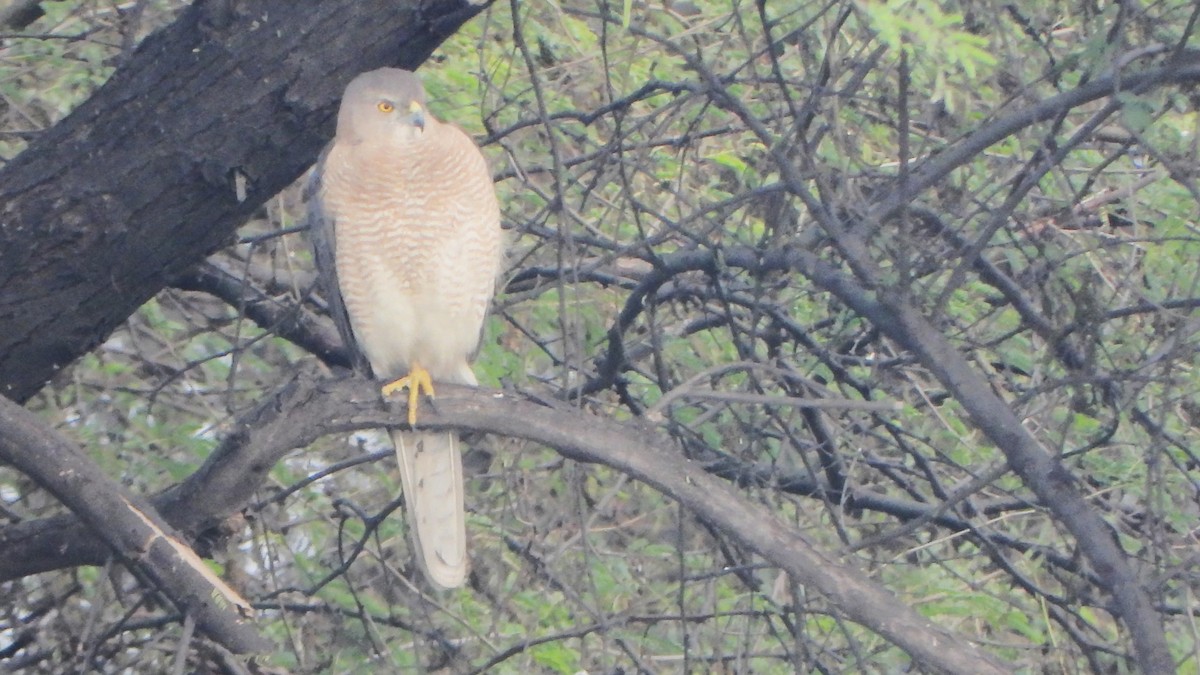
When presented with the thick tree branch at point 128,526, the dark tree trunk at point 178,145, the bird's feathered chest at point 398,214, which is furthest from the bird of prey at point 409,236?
the thick tree branch at point 128,526

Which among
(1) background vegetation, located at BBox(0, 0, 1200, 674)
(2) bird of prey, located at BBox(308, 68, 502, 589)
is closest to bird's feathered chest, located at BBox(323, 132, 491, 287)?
(2) bird of prey, located at BBox(308, 68, 502, 589)

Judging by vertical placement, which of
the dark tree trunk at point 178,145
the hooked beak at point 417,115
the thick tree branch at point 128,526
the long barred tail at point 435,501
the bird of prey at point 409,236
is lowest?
the thick tree branch at point 128,526

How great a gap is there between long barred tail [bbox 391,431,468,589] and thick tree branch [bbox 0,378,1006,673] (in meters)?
0.45

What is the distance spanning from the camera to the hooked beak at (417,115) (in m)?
3.86

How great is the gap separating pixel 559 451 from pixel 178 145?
3.71ft

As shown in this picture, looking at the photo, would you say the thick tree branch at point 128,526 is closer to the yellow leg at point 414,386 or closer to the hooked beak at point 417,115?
the yellow leg at point 414,386

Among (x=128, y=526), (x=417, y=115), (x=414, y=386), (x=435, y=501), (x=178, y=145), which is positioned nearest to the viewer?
(x=128, y=526)

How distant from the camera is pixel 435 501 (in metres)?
3.73

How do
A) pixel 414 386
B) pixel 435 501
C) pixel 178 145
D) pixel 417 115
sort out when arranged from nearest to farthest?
pixel 178 145 < pixel 414 386 < pixel 435 501 < pixel 417 115

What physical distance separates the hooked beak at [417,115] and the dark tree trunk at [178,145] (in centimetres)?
45

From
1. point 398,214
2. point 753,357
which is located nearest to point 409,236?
point 398,214

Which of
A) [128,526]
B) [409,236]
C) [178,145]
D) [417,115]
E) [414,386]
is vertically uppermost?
[417,115]

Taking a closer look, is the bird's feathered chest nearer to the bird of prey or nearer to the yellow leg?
the bird of prey

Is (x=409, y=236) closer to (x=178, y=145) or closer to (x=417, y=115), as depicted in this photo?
(x=417, y=115)
